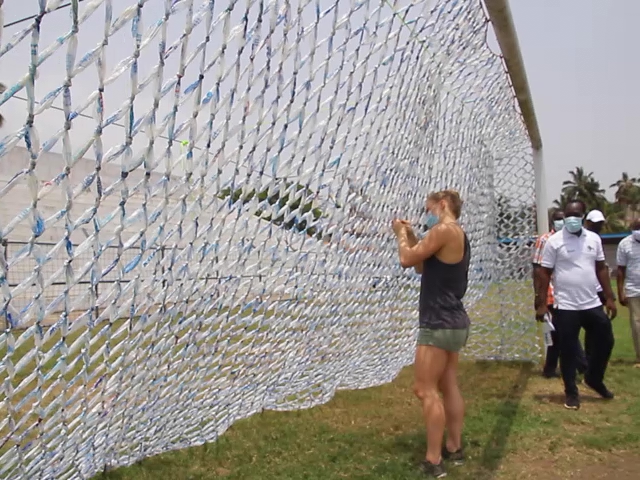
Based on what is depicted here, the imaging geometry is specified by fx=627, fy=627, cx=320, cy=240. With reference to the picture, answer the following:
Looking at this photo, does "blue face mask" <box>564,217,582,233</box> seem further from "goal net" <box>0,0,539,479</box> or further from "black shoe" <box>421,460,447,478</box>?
"black shoe" <box>421,460,447,478</box>

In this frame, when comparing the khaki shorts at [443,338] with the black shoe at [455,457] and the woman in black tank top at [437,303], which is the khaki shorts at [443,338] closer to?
the woman in black tank top at [437,303]

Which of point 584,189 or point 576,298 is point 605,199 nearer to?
point 584,189

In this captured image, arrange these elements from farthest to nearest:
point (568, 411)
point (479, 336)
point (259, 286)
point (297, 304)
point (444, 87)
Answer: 1. point (479, 336)
2. point (568, 411)
3. point (444, 87)
4. point (297, 304)
5. point (259, 286)

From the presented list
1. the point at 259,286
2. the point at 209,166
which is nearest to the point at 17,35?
the point at 209,166

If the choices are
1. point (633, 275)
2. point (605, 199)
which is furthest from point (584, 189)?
point (633, 275)

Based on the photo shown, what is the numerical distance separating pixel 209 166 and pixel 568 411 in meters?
3.42

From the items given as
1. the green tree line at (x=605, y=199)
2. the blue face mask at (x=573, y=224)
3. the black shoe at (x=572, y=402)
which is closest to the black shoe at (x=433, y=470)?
the black shoe at (x=572, y=402)

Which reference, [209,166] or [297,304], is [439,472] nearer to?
[297,304]

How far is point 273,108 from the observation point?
262cm

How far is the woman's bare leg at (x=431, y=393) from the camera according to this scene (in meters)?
3.26

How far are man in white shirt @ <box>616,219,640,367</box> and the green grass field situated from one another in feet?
4.76

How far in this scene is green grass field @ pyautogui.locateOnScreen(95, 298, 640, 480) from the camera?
3352 millimetres

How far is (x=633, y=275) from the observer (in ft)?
21.1

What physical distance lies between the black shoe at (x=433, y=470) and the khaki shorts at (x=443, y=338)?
0.60m
